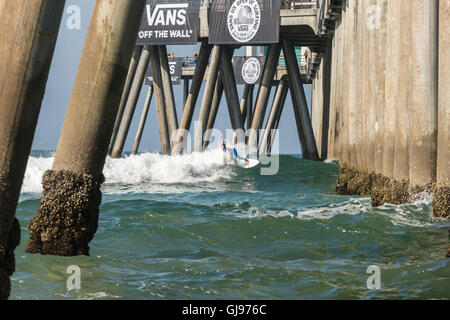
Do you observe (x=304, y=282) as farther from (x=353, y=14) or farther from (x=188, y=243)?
(x=353, y=14)

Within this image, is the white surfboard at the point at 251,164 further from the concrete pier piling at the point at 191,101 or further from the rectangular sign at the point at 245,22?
the rectangular sign at the point at 245,22

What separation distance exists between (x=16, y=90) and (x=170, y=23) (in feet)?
67.9

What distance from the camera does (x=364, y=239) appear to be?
24.1ft

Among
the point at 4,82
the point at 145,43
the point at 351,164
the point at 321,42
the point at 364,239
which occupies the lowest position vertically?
the point at 364,239

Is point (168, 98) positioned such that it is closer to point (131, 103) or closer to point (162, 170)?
point (131, 103)

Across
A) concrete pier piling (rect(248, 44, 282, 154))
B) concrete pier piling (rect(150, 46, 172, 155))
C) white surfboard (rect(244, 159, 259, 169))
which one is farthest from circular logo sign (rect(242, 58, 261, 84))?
white surfboard (rect(244, 159, 259, 169))

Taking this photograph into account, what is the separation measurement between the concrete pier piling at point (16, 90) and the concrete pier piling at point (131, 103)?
2235cm

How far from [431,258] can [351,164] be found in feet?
26.7

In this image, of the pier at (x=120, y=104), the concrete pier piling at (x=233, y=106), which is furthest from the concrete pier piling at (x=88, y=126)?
the concrete pier piling at (x=233, y=106)

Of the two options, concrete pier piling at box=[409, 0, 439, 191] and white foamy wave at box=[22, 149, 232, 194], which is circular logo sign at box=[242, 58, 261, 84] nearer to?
white foamy wave at box=[22, 149, 232, 194]

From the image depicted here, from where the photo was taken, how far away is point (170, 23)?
24188 millimetres

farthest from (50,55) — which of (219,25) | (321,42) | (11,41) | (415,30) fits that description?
(321,42)

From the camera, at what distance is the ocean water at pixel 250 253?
192 inches

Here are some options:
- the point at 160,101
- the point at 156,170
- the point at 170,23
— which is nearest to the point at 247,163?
the point at 156,170
